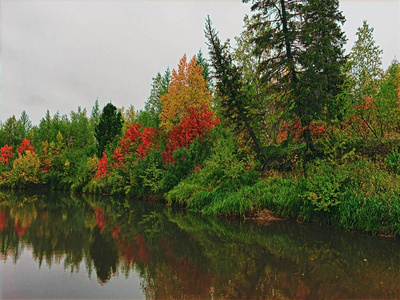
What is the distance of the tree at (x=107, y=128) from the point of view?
35.5 metres

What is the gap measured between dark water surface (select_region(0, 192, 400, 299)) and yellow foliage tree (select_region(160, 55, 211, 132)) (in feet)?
57.9

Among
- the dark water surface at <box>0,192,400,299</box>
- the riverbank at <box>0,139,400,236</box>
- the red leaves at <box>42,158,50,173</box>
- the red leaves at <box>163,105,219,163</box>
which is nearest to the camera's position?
the dark water surface at <box>0,192,400,299</box>

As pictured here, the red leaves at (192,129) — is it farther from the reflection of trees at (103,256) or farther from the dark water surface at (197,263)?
the reflection of trees at (103,256)

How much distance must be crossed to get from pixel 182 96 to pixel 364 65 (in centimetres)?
1706

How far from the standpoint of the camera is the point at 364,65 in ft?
46.4

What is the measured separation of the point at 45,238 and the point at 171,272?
221 inches

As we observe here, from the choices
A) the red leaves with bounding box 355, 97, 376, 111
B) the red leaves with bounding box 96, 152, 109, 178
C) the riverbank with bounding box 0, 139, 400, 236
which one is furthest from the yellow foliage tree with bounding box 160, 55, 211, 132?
the red leaves with bounding box 355, 97, 376, 111

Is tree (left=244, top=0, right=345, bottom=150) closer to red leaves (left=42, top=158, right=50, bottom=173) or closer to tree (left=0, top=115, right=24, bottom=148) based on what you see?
red leaves (left=42, top=158, right=50, bottom=173)

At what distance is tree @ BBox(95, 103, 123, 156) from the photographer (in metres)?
35.5

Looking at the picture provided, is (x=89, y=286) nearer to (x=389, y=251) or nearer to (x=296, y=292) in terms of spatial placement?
(x=296, y=292)

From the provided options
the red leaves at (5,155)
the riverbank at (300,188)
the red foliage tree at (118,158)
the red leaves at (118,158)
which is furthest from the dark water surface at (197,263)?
the red leaves at (5,155)

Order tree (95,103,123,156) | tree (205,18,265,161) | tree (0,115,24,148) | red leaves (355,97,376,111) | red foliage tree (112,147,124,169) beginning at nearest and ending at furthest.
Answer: red leaves (355,97,376,111)
tree (205,18,265,161)
red foliage tree (112,147,124,169)
tree (95,103,123,156)
tree (0,115,24,148)

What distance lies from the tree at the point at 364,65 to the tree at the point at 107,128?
91.4 ft

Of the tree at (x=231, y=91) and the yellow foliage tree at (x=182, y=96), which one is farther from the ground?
the yellow foliage tree at (x=182, y=96)
